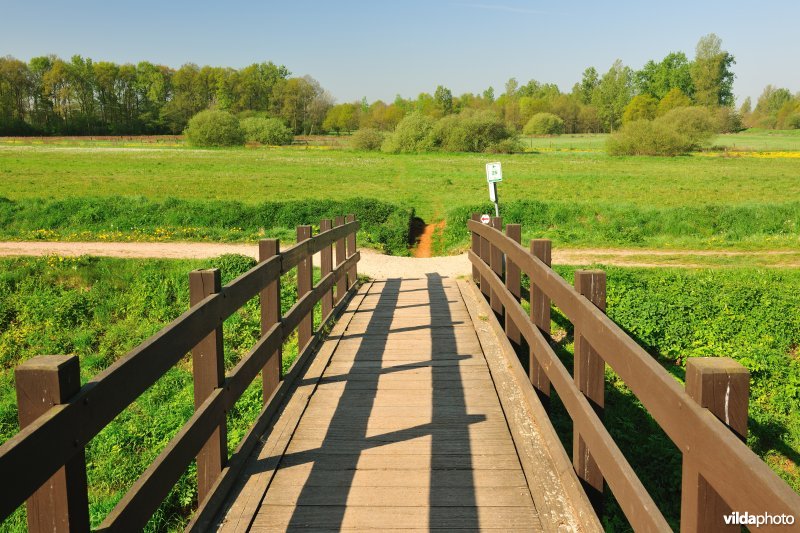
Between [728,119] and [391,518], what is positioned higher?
[728,119]

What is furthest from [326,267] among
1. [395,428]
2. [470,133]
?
[470,133]

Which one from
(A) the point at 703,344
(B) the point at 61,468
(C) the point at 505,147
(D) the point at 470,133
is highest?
(D) the point at 470,133

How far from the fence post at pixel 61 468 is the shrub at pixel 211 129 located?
244 ft

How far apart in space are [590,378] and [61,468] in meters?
2.58

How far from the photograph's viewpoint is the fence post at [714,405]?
78.7 inches

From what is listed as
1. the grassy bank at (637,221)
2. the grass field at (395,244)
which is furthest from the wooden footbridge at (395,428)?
the grassy bank at (637,221)

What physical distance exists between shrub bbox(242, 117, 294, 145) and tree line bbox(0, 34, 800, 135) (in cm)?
1904

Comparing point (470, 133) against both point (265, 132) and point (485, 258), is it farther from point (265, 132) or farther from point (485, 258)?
point (485, 258)

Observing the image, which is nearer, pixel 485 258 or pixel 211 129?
pixel 485 258

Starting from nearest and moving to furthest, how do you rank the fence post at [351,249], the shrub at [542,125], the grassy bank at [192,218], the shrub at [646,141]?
the fence post at [351,249] → the grassy bank at [192,218] → the shrub at [646,141] → the shrub at [542,125]

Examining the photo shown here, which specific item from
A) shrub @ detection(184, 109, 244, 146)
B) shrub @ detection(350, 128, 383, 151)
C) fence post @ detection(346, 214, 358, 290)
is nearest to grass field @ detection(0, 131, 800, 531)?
fence post @ detection(346, 214, 358, 290)

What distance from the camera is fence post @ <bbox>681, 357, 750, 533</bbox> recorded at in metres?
2.00

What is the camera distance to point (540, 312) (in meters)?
5.23

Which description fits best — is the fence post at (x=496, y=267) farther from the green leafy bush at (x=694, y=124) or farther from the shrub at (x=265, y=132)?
the shrub at (x=265, y=132)
